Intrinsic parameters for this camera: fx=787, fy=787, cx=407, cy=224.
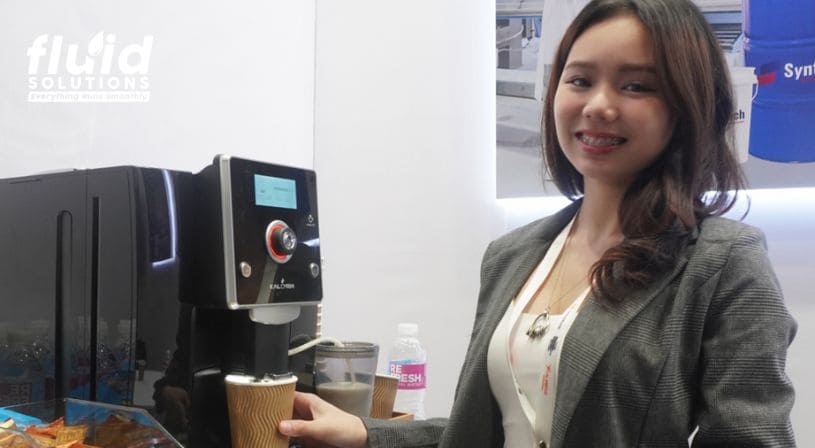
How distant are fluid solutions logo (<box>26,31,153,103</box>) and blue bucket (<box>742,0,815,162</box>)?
1.77 meters

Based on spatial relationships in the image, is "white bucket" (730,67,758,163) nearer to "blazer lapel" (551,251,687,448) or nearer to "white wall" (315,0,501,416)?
"white wall" (315,0,501,416)

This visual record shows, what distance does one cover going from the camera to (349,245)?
248 cm

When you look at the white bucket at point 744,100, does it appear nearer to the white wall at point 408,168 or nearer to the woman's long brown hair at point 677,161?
the white wall at point 408,168

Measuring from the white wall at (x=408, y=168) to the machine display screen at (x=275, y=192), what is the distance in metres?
1.44

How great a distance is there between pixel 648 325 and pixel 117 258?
63cm

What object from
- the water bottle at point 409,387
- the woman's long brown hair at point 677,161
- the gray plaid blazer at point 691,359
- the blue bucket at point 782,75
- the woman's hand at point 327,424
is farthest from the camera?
the blue bucket at point 782,75

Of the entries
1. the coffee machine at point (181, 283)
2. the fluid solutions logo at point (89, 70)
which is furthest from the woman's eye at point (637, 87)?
the fluid solutions logo at point (89, 70)

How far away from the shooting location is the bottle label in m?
1.78

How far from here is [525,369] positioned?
935 millimetres

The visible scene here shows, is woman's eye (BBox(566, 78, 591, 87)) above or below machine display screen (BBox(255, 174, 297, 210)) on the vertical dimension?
above

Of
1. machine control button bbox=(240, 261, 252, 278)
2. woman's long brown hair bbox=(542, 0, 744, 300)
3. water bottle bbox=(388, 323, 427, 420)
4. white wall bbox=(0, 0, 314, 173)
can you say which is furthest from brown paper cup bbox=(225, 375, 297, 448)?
white wall bbox=(0, 0, 314, 173)

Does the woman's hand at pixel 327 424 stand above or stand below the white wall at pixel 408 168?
below

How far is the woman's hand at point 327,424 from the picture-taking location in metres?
0.97

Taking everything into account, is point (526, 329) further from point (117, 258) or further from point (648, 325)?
point (117, 258)
